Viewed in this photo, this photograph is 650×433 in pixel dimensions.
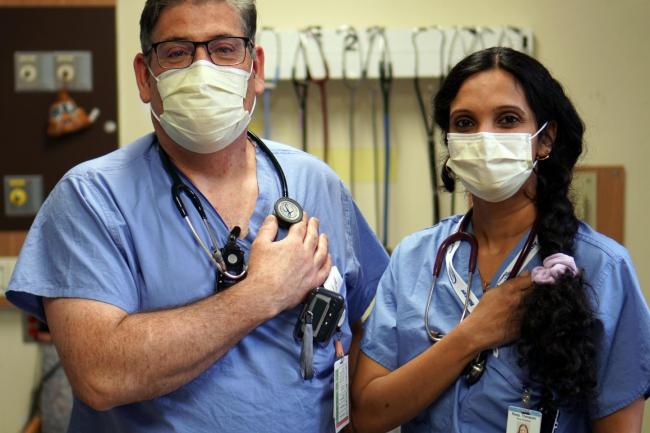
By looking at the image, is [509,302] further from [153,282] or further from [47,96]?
[47,96]

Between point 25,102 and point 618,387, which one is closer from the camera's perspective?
point 618,387

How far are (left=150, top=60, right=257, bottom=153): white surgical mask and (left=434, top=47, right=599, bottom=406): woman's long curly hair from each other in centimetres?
48

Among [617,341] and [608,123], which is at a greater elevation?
[608,123]

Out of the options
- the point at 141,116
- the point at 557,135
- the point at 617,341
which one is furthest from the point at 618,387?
the point at 141,116

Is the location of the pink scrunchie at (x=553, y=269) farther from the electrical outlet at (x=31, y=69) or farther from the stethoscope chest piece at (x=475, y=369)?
the electrical outlet at (x=31, y=69)

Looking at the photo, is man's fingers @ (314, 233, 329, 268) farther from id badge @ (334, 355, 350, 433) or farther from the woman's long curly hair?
the woman's long curly hair

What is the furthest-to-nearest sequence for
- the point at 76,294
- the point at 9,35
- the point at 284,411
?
1. the point at 9,35
2. the point at 284,411
3. the point at 76,294

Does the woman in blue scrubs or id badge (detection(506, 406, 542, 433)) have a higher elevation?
the woman in blue scrubs

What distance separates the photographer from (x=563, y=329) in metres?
1.28

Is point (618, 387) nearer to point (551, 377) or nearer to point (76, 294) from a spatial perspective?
point (551, 377)

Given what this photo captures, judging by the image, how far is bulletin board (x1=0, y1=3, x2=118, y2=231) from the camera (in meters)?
2.61

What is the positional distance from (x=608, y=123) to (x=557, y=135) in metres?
1.36

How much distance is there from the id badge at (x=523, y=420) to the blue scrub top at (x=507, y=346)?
0.02 m

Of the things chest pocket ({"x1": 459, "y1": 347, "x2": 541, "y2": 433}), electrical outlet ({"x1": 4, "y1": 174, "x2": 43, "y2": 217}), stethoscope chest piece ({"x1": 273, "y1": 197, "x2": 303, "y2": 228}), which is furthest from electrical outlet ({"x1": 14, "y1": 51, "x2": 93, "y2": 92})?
chest pocket ({"x1": 459, "y1": 347, "x2": 541, "y2": 433})
